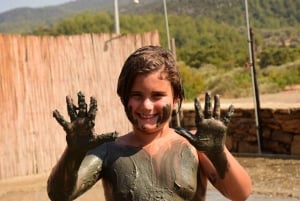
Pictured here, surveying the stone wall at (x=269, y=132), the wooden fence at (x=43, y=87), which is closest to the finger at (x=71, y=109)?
the wooden fence at (x=43, y=87)

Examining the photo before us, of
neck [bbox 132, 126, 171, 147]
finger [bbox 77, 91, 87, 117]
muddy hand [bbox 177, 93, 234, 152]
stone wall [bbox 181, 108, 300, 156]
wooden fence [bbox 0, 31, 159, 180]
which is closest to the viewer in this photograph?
finger [bbox 77, 91, 87, 117]

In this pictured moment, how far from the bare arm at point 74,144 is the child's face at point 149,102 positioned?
0.12 m

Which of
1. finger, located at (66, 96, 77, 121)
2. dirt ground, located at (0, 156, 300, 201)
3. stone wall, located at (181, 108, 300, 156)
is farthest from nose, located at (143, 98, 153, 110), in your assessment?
stone wall, located at (181, 108, 300, 156)

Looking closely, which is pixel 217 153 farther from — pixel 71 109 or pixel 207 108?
pixel 71 109

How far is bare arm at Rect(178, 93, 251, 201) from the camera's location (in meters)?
2.26

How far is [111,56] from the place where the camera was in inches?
384

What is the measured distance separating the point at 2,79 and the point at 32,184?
1.45 metres

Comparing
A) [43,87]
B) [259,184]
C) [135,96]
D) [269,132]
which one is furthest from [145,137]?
[269,132]

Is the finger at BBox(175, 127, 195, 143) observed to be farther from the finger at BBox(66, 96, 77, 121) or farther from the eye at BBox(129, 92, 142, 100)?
the finger at BBox(66, 96, 77, 121)

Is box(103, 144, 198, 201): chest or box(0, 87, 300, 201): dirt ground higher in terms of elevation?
box(103, 144, 198, 201): chest

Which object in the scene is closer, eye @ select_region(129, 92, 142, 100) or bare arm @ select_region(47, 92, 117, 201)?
bare arm @ select_region(47, 92, 117, 201)

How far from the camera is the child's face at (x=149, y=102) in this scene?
2.29 metres

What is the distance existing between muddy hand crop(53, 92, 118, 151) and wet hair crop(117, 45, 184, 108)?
0.22 meters

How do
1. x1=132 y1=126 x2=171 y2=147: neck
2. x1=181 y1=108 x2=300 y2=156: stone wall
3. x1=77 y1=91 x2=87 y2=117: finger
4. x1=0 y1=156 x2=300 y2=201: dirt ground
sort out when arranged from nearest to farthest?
1. x1=77 y1=91 x2=87 y2=117: finger
2. x1=132 y1=126 x2=171 y2=147: neck
3. x1=0 y1=156 x2=300 y2=201: dirt ground
4. x1=181 y1=108 x2=300 y2=156: stone wall
